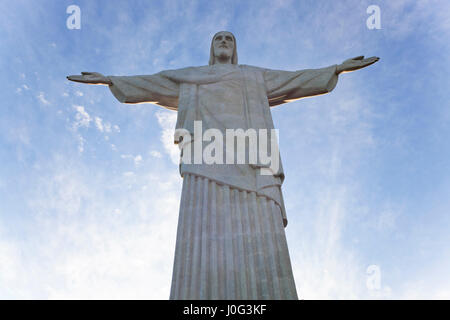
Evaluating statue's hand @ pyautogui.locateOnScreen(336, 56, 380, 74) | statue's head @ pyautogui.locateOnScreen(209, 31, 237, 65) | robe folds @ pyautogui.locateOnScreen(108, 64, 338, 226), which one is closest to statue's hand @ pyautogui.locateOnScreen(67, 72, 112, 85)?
robe folds @ pyautogui.locateOnScreen(108, 64, 338, 226)

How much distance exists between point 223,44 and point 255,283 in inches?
268

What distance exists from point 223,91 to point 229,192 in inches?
117

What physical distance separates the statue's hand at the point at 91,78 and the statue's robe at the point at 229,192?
0.26 m

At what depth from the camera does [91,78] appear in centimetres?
1015

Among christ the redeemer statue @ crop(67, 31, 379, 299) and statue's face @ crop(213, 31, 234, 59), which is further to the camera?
statue's face @ crop(213, 31, 234, 59)

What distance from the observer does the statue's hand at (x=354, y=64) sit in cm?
990

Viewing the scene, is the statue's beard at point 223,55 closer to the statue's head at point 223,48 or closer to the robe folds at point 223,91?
A: the statue's head at point 223,48

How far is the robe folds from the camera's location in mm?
9117

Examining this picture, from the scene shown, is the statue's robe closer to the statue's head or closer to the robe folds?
the robe folds

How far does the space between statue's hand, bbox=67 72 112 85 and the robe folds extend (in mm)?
204

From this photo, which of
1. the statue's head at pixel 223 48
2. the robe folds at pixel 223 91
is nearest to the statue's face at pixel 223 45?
the statue's head at pixel 223 48
